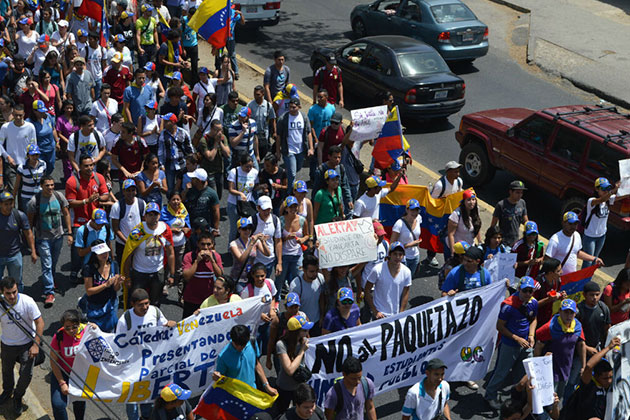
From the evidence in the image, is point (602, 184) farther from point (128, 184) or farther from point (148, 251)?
point (128, 184)

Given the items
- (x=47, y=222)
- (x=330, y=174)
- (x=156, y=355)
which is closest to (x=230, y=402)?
(x=156, y=355)

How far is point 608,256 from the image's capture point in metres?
13.6

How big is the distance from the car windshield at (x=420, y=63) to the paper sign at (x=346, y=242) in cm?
739

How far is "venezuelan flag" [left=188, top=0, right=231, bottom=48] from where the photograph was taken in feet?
49.7

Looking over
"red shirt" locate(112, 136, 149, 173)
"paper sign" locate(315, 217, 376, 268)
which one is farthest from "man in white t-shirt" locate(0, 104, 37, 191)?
"paper sign" locate(315, 217, 376, 268)

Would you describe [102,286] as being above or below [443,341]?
above

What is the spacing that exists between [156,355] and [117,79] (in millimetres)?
7888

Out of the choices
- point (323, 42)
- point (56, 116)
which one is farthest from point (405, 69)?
point (56, 116)

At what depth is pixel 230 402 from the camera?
8867 mm

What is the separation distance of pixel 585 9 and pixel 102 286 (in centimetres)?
1978

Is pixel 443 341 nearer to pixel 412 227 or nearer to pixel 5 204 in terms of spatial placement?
pixel 412 227

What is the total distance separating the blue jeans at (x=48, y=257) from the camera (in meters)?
11.3

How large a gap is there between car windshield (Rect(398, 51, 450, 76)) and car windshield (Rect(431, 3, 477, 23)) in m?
2.56

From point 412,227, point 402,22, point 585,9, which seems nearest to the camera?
point 412,227
